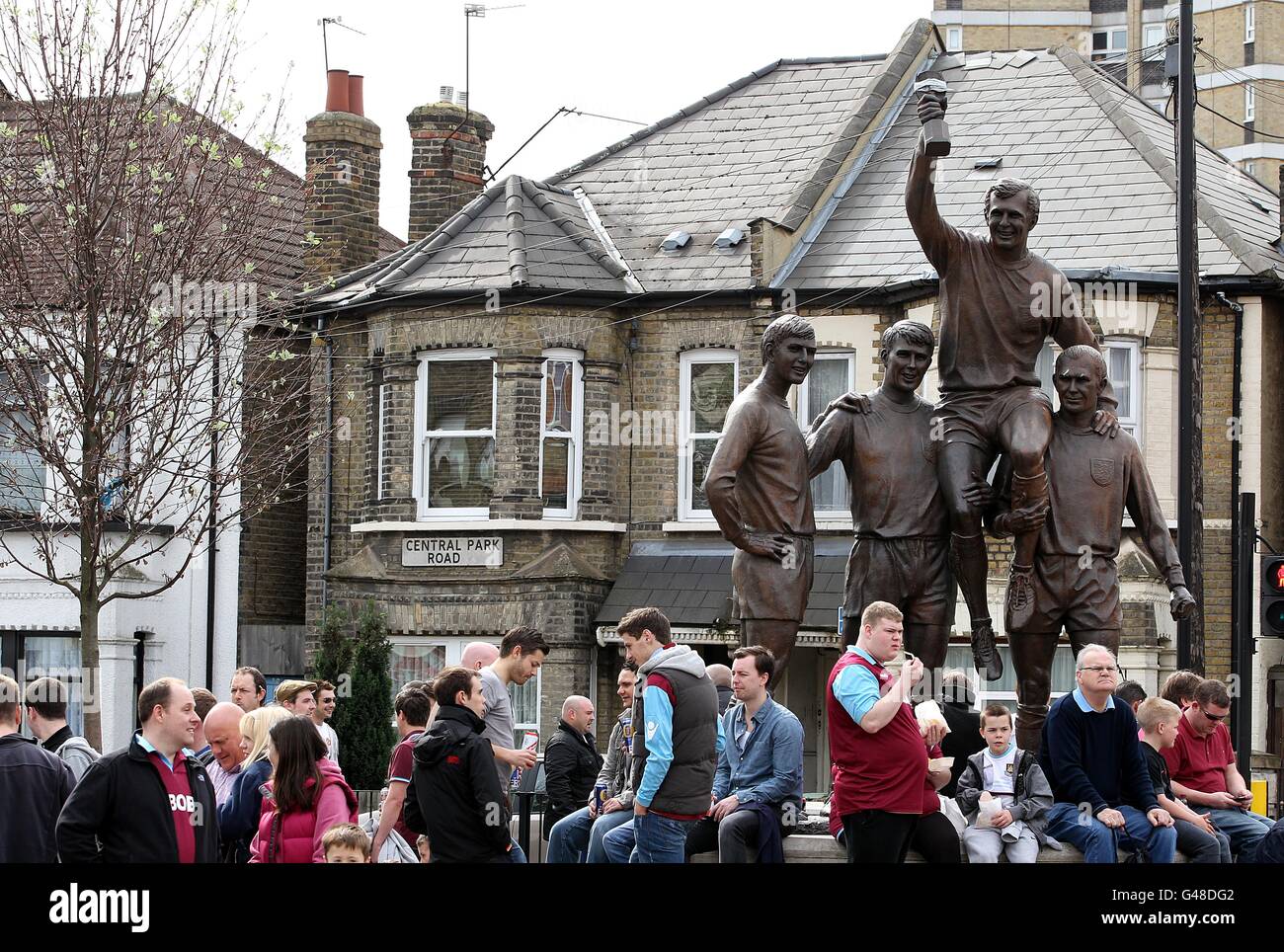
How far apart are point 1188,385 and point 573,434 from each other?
12099 mm

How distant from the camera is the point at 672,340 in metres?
26.6

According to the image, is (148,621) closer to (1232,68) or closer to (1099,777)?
(1099,777)

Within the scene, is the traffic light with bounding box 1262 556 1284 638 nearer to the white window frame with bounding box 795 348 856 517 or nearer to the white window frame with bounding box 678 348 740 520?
the white window frame with bounding box 795 348 856 517

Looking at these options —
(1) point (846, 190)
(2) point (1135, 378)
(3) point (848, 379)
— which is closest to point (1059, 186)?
(1) point (846, 190)

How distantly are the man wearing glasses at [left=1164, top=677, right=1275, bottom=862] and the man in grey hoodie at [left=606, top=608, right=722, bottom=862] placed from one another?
2.94 meters

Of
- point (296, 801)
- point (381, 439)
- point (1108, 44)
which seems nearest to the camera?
point (296, 801)

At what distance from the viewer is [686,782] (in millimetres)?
9273

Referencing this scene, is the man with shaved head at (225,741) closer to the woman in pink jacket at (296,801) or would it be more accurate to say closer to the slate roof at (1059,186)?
the woman in pink jacket at (296,801)

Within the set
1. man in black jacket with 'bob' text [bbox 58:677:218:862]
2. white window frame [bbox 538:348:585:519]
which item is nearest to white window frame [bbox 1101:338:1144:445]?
white window frame [bbox 538:348:585:519]

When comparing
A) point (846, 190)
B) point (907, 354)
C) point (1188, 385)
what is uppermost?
point (846, 190)

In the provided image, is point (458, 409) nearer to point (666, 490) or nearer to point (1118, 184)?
point (666, 490)

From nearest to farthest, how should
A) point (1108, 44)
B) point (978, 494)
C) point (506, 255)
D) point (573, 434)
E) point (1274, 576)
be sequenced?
point (978, 494)
point (1274, 576)
point (573, 434)
point (506, 255)
point (1108, 44)
